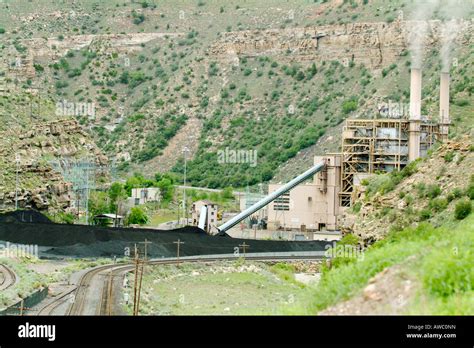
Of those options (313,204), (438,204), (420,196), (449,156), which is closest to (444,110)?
(313,204)

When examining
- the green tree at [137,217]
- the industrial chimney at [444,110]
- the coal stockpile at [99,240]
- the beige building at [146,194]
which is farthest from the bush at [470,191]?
the beige building at [146,194]

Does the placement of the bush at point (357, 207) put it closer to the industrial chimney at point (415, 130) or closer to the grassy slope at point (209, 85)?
the industrial chimney at point (415, 130)

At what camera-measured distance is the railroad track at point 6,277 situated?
43638mm

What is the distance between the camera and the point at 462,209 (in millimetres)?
38031

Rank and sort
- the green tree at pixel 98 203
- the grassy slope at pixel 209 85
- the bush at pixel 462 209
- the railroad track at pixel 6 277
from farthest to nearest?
the grassy slope at pixel 209 85
the green tree at pixel 98 203
the railroad track at pixel 6 277
the bush at pixel 462 209

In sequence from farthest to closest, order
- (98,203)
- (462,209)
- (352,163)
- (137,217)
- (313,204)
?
(98,203)
(137,217)
(313,204)
(352,163)
(462,209)

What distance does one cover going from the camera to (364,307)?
15320 mm

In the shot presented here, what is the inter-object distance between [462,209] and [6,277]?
18.7m

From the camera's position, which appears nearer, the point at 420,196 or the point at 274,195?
the point at 420,196

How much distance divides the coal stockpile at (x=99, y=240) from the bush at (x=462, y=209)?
25679 millimetres

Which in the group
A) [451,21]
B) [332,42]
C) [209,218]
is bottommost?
[209,218]

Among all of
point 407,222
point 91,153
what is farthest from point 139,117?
point 407,222

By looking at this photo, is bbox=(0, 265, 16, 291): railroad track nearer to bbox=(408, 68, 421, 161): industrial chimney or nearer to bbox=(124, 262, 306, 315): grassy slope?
bbox=(124, 262, 306, 315): grassy slope

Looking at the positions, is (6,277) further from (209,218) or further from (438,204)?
(209,218)
